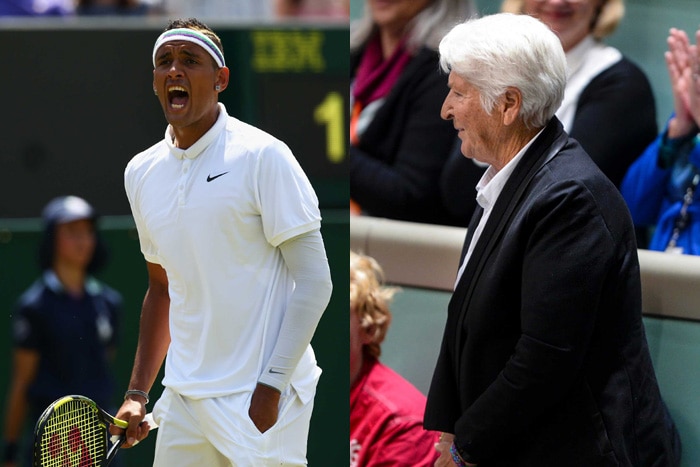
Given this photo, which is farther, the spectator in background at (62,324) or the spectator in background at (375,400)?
the spectator in background at (375,400)

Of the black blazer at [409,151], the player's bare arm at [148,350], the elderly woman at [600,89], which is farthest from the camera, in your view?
the black blazer at [409,151]

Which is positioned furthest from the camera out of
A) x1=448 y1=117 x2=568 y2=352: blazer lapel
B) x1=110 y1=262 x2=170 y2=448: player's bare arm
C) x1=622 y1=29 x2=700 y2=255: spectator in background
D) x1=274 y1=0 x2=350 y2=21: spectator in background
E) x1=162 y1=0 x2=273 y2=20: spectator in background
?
x1=622 y1=29 x2=700 y2=255: spectator in background

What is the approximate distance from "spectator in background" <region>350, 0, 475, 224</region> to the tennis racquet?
140cm

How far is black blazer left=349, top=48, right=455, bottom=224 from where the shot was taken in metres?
3.27

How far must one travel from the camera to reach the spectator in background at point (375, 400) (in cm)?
276

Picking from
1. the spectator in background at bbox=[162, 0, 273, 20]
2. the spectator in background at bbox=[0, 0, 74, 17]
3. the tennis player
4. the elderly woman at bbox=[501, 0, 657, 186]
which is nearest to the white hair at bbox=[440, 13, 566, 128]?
the tennis player

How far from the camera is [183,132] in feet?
6.46

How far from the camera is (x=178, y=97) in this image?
1950mm

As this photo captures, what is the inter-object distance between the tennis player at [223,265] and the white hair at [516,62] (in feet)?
1.39

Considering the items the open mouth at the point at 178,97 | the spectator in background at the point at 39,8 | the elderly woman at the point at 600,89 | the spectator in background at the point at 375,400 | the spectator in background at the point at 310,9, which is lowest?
the spectator in background at the point at 375,400

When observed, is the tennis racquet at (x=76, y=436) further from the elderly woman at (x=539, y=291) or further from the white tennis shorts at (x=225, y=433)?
the elderly woman at (x=539, y=291)

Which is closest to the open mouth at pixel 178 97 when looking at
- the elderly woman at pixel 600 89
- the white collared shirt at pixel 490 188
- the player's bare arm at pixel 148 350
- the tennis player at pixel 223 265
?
the tennis player at pixel 223 265

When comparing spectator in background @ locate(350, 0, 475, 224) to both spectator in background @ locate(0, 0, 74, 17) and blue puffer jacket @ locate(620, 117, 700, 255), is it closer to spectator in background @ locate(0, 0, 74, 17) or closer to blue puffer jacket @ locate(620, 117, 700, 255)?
blue puffer jacket @ locate(620, 117, 700, 255)

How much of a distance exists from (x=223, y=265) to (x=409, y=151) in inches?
56.7
